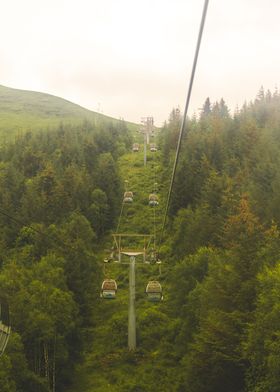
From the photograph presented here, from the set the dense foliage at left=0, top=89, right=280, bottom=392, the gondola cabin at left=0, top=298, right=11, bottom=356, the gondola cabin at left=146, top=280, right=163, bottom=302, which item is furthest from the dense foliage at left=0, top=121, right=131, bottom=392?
the gondola cabin at left=146, top=280, right=163, bottom=302

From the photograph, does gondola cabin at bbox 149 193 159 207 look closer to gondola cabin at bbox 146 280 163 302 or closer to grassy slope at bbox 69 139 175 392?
grassy slope at bbox 69 139 175 392

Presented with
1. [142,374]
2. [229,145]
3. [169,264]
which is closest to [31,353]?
[142,374]

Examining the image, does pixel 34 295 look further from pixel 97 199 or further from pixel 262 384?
pixel 97 199

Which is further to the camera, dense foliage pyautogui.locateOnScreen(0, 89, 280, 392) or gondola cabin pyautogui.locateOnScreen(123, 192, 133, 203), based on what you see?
gondola cabin pyautogui.locateOnScreen(123, 192, 133, 203)

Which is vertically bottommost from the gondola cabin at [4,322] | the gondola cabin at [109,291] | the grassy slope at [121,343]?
the grassy slope at [121,343]

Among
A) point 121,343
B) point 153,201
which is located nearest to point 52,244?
point 121,343

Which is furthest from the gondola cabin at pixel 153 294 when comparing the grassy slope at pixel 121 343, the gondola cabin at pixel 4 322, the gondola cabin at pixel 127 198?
the gondola cabin at pixel 127 198

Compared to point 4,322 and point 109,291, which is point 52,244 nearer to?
point 109,291

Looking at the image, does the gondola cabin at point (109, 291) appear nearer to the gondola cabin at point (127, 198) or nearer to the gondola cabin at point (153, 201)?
the gondola cabin at point (153, 201)

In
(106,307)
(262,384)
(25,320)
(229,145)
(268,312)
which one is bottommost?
(106,307)

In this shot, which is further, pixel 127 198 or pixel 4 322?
pixel 127 198

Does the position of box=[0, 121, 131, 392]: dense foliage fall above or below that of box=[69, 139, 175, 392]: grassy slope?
above
